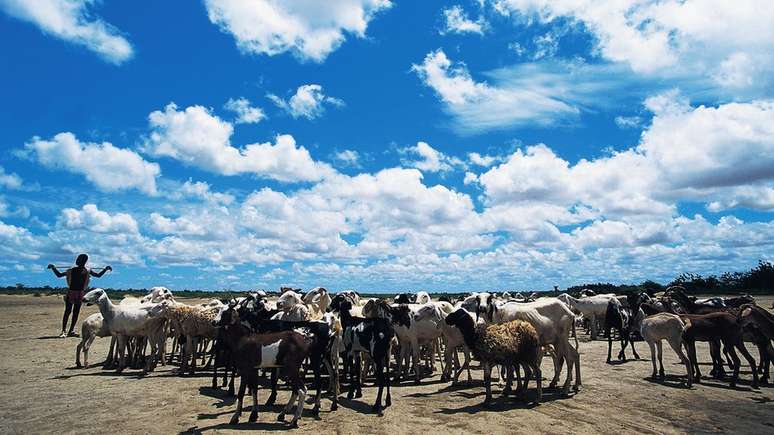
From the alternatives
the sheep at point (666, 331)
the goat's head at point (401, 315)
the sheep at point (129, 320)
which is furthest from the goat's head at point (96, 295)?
the sheep at point (666, 331)

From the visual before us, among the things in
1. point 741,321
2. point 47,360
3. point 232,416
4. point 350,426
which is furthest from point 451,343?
point 47,360

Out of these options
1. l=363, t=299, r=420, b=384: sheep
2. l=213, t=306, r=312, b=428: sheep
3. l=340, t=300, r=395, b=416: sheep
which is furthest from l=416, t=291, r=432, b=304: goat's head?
l=213, t=306, r=312, b=428: sheep

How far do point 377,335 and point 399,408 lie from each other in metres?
1.73

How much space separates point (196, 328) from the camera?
1422 cm

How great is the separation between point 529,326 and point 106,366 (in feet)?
44.9

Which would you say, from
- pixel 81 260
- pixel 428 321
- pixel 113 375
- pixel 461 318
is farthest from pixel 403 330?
pixel 81 260

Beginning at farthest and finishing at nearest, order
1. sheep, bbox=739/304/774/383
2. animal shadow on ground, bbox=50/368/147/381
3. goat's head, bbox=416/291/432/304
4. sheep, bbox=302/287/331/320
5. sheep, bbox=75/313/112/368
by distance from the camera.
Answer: goat's head, bbox=416/291/432/304
sheep, bbox=302/287/331/320
sheep, bbox=75/313/112/368
sheep, bbox=739/304/774/383
animal shadow on ground, bbox=50/368/147/381

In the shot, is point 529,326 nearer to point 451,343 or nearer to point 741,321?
point 451,343

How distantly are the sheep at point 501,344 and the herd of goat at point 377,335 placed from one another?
0.08ft

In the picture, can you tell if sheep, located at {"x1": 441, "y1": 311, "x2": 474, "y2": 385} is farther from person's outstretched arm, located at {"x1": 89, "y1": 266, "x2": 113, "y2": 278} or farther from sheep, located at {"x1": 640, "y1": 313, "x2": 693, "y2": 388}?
person's outstretched arm, located at {"x1": 89, "y1": 266, "x2": 113, "y2": 278}

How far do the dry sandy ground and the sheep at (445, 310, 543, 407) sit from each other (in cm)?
93

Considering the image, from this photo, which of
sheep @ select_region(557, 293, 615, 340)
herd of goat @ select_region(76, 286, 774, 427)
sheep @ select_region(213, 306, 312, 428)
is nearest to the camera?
sheep @ select_region(213, 306, 312, 428)

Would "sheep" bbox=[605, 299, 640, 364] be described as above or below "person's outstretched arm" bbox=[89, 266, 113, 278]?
below

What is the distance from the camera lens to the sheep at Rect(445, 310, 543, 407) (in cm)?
1096
